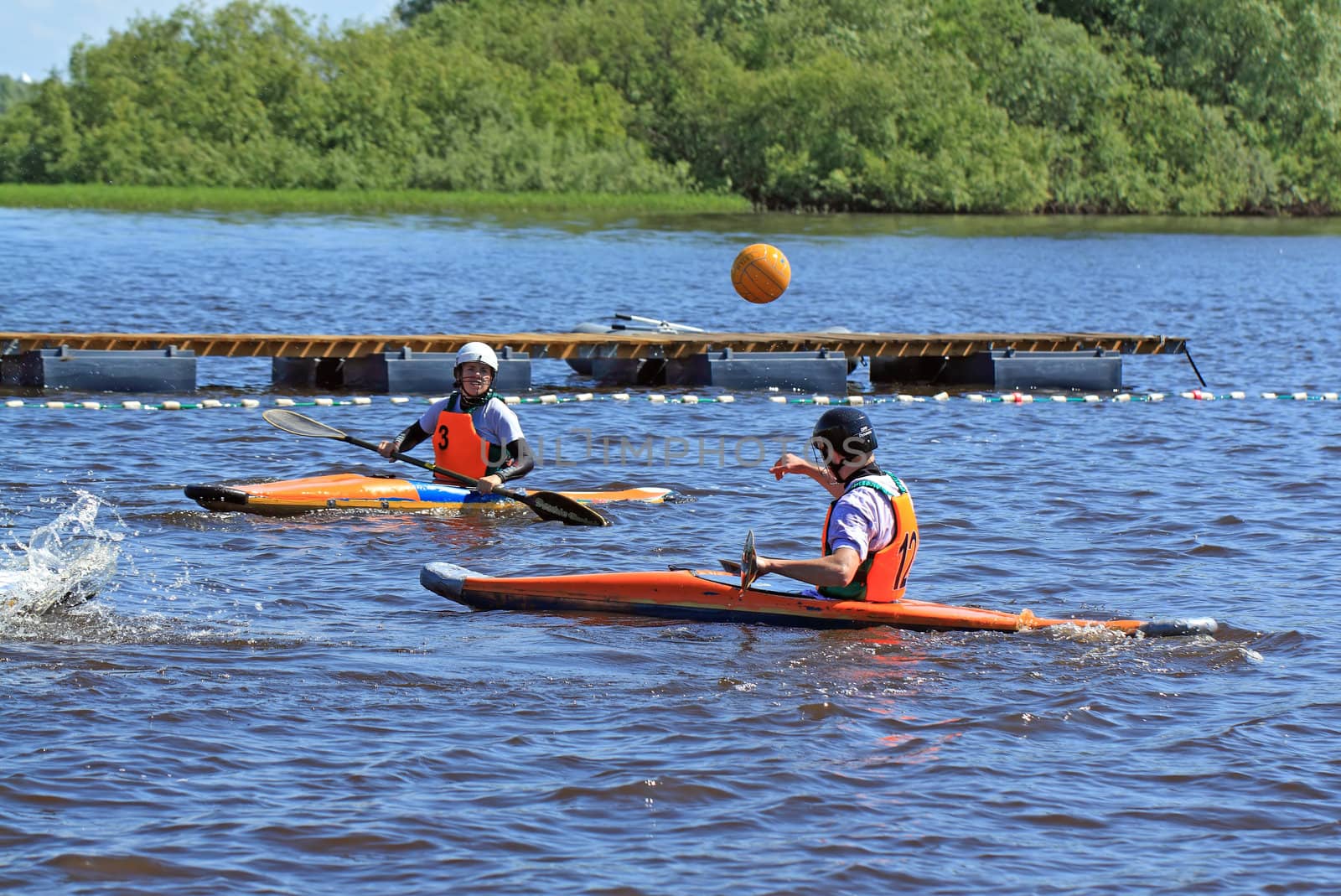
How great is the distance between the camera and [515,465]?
12.2 metres

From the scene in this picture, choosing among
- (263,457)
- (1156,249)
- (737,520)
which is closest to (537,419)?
(263,457)

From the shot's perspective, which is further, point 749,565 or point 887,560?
point 887,560

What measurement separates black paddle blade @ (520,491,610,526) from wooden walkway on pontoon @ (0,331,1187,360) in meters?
7.01

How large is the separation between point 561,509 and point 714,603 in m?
3.20

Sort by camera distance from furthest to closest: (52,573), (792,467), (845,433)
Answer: (52,573) < (792,467) < (845,433)

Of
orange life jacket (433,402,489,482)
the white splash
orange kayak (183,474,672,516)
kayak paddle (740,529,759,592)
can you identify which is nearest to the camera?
kayak paddle (740,529,759,592)

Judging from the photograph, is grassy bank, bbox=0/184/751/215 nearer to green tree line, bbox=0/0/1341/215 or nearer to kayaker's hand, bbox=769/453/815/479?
green tree line, bbox=0/0/1341/215

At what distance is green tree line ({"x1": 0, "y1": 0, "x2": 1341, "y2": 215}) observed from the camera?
63.5 m

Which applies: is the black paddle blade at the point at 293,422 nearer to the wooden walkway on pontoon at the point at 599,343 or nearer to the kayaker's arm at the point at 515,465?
the kayaker's arm at the point at 515,465

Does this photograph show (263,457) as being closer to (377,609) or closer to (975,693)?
(377,609)

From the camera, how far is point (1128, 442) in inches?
656

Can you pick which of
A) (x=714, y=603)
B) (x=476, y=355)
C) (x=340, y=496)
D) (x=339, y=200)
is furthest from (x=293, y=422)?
(x=339, y=200)

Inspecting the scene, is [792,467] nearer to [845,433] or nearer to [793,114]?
[845,433]

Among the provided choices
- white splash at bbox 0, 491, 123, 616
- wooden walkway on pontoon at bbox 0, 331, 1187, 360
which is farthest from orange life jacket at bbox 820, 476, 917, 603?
wooden walkway on pontoon at bbox 0, 331, 1187, 360
